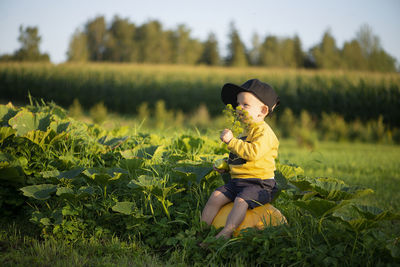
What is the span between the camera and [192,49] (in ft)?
123

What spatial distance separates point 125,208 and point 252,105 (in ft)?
3.91

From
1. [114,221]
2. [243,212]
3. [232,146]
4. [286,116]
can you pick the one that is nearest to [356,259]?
[243,212]

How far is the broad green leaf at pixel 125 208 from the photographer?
240 centimetres

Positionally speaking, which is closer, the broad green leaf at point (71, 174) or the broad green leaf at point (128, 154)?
the broad green leaf at point (71, 174)

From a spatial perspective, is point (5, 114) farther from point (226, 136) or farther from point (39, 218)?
point (226, 136)

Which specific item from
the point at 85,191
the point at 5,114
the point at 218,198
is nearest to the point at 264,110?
the point at 218,198

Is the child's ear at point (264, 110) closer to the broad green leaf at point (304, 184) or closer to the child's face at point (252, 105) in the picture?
the child's face at point (252, 105)

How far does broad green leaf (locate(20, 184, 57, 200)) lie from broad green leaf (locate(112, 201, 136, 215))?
1.72 ft

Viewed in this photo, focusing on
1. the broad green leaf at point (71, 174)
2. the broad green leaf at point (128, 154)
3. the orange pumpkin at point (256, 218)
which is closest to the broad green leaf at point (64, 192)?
the broad green leaf at point (71, 174)

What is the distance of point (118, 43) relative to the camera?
42.6 meters

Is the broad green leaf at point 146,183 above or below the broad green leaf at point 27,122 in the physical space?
below

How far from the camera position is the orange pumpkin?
2297 millimetres

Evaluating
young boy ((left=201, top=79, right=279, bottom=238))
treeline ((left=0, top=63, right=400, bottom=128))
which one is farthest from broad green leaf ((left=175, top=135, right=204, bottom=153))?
treeline ((left=0, top=63, right=400, bottom=128))

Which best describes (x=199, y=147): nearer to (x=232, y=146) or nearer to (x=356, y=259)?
(x=232, y=146)
